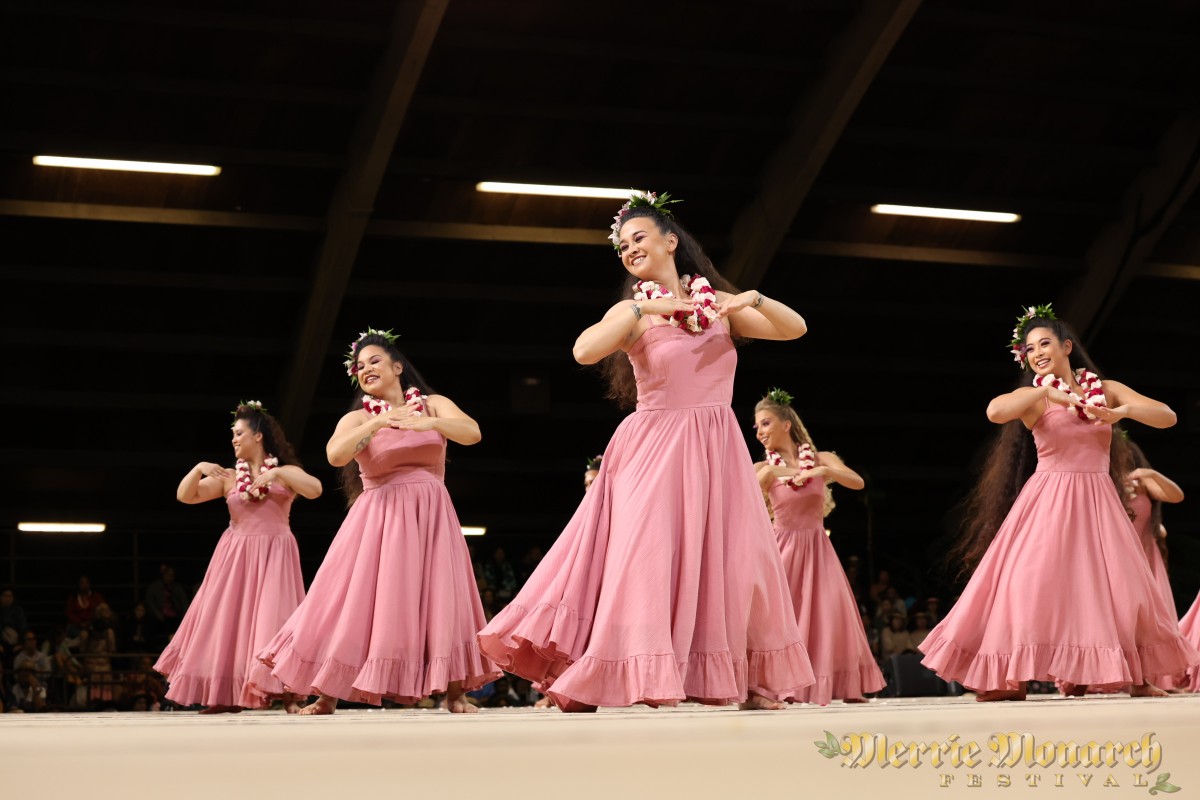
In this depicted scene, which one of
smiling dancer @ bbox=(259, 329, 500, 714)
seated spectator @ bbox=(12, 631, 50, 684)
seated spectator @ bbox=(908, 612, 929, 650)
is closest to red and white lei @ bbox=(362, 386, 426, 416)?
smiling dancer @ bbox=(259, 329, 500, 714)

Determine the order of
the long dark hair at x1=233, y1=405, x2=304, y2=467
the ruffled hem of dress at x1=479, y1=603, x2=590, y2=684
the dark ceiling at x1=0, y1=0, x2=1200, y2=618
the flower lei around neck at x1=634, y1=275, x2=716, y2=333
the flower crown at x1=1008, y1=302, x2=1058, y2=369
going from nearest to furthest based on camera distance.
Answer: the ruffled hem of dress at x1=479, y1=603, x2=590, y2=684 → the flower lei around neck at x1=634, y1=275, x2=716, y2=333 → the flower crown at x1=1008, y1=302, x2=1058, y2=369 → the long dark hair at x1=233, y1=405, x2=304, y2=467 → the dark ceiling at x1=0, y1=0, x2=1200, y2=618

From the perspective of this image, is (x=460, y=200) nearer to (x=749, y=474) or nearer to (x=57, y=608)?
(x=57, y=608)

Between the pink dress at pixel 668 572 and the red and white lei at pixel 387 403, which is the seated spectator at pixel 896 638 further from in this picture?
the pink dress at pixel 668 572

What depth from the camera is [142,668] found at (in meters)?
12.2

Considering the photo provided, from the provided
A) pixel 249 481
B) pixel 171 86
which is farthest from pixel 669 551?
pixel 171 86

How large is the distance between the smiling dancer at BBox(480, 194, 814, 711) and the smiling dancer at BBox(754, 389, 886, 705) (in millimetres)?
3375

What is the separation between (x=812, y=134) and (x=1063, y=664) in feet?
24.4

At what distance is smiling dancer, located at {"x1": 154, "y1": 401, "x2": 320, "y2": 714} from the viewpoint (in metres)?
7.81

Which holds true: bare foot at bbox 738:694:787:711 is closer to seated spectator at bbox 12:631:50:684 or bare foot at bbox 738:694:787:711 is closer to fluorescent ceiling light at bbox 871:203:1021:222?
seated spectator at bbox 12:631:50:684

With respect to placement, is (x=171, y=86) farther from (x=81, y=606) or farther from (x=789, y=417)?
(x=789, y=417)

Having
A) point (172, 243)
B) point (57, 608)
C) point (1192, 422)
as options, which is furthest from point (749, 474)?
point (1192, 422)

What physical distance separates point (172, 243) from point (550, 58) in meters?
3.63

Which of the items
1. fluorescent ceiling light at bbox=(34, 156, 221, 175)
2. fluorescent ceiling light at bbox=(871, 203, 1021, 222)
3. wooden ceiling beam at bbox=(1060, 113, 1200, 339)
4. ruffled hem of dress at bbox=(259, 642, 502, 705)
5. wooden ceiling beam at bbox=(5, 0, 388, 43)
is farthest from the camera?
wooden ceiling beam at bbox=(1060, 113, 1200, 339)

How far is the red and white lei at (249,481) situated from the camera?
7949 mm
